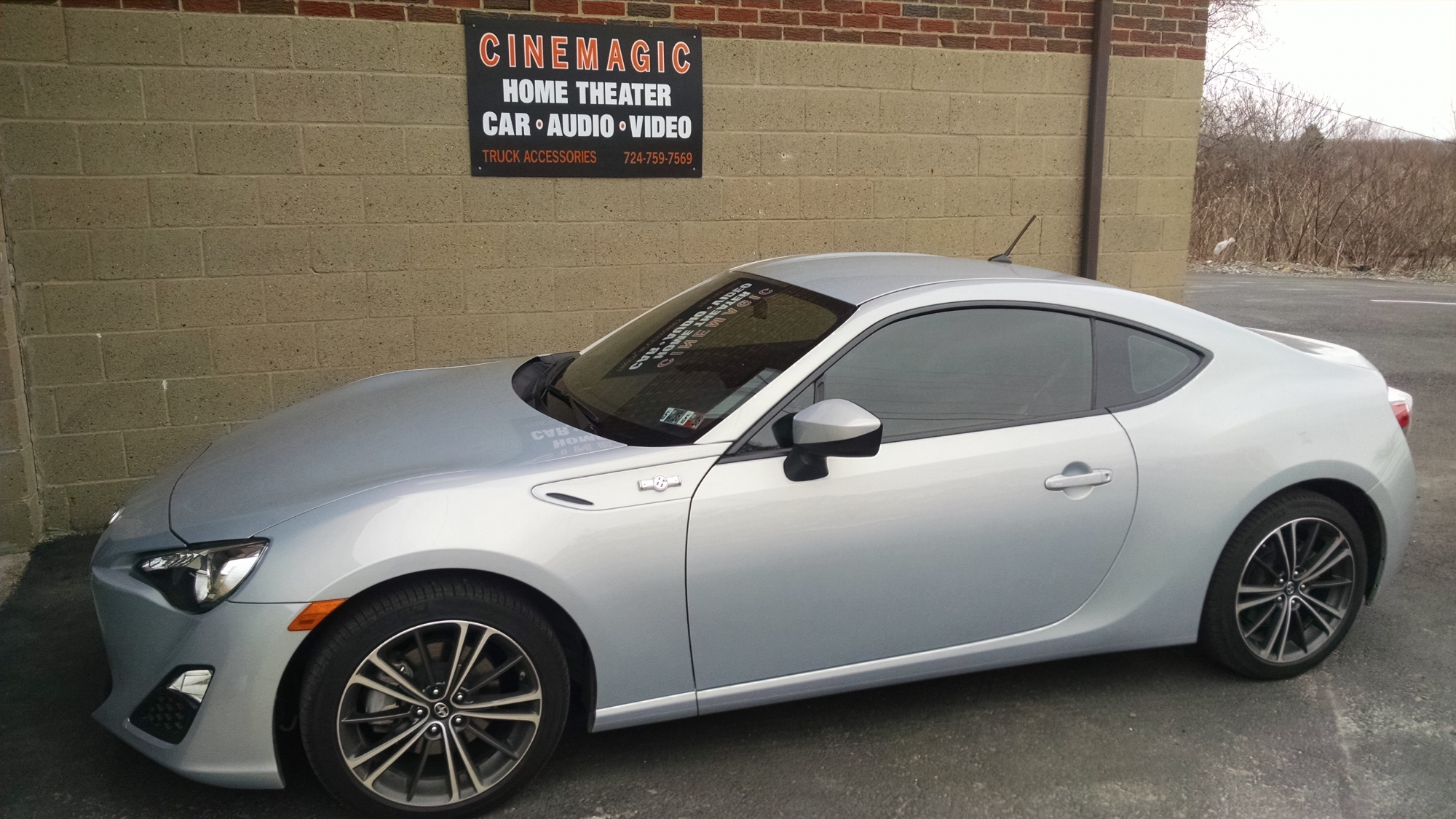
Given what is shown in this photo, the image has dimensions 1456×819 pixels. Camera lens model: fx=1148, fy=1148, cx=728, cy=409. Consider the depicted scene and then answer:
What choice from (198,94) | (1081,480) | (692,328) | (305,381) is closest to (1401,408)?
(1081,480)

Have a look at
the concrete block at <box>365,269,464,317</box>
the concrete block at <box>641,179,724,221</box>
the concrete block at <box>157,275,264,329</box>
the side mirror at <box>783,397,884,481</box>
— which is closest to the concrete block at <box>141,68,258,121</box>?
the concrete block at <box>157,275,264,329</box>

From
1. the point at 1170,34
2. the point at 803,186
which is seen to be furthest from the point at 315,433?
the point at 1170,34

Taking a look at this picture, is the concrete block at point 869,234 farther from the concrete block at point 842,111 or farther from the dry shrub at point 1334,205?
the dry shrub at point 1334,205

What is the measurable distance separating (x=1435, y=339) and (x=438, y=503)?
11046mm

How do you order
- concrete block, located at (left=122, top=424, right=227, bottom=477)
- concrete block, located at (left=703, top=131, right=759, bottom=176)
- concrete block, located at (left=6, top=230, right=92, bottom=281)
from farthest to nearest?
concrete block, located at (left=703, top=131, right=759, bottom=176), concrete block, located at (left=122, top=424, right=227, bottom=477), concrete block, located at (left=6, top=230, right=92, bottom=281)

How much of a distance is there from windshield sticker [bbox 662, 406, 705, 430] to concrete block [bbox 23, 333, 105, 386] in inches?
147

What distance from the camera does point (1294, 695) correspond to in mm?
3975

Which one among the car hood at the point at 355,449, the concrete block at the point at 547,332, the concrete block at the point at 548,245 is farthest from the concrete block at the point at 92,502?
the concrete block at the point at 548,245

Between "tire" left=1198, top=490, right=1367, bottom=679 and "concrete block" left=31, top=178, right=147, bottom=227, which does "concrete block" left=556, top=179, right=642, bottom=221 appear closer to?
"concrete block" left=31, top=178, right=147, bottom=227

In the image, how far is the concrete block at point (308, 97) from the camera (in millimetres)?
5809

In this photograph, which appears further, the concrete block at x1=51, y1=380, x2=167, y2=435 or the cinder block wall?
the concrete block at x1=51, y1=380, x2=167, y2=435

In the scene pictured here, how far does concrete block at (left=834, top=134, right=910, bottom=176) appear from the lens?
6914 millimetres

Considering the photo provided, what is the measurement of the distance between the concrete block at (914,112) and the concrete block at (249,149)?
11.0 ft

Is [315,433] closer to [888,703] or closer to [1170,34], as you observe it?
[888,703]
